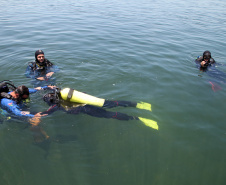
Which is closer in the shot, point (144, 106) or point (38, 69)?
point (144, 106)

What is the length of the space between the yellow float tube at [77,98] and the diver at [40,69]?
7.26 feet

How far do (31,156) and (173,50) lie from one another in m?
8.91

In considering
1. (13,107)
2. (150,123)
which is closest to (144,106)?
(150,123)

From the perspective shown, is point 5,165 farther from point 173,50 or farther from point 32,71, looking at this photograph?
point 173,50

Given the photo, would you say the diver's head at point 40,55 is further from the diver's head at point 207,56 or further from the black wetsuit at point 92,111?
the diver's head at point 207,56

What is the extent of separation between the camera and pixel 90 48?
397 inches

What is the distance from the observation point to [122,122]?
4.96 m

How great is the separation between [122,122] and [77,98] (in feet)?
4.78

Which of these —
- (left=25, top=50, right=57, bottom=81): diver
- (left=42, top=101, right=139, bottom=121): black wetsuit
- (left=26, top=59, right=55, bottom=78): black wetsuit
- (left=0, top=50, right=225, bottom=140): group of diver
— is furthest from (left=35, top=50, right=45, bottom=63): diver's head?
(left=42, top=101, right=139, bottom=121): black wetsuit

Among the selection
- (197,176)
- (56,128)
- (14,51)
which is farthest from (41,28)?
(197,176)

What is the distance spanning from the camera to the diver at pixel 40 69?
6852mm

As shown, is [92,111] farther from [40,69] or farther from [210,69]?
[210,69]

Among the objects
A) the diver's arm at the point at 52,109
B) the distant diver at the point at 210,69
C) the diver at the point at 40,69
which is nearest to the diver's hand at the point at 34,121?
the diver's arm at the point at 52,109

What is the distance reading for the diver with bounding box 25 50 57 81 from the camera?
685 centimetres
